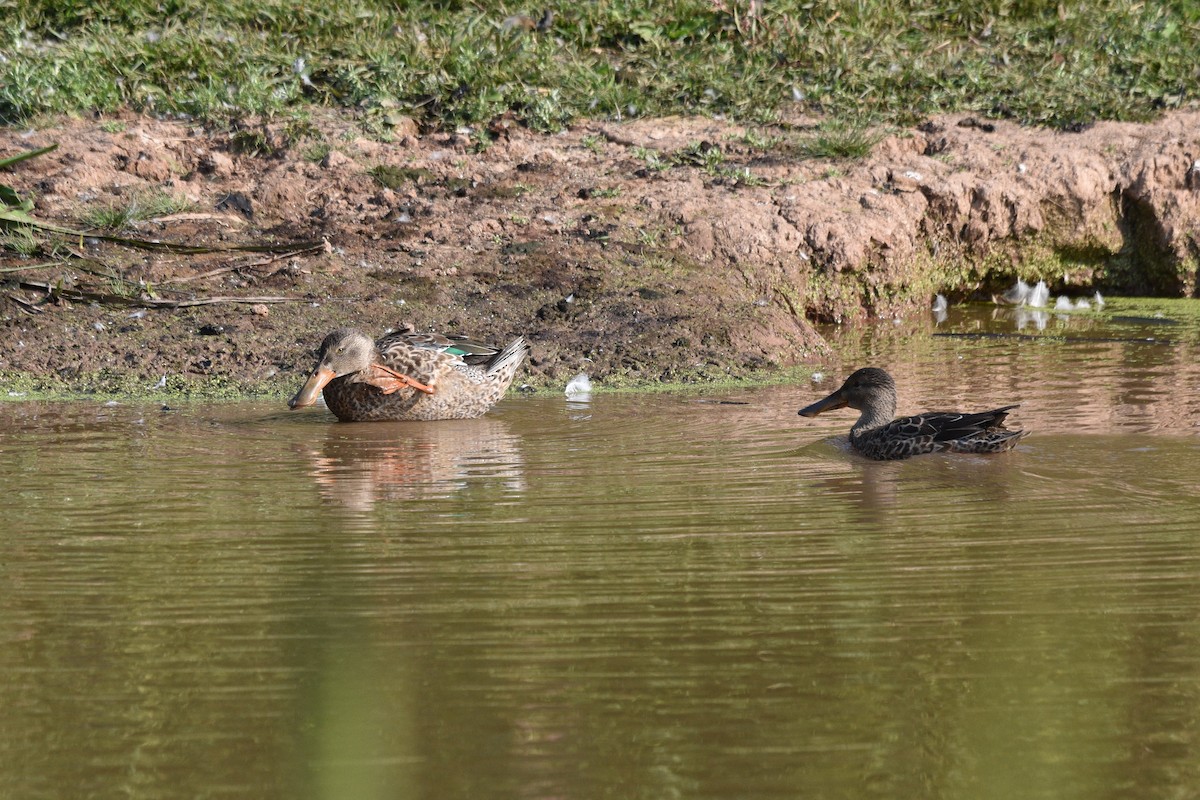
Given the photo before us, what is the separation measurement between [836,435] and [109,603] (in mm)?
4357

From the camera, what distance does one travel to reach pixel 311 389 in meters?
8.64

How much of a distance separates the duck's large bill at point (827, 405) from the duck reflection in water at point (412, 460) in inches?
59.1

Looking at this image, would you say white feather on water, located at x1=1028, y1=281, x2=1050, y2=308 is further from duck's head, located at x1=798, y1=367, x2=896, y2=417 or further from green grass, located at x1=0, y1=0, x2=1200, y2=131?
duck's head, located at x1=798, y1=367, x2=896, y2=417

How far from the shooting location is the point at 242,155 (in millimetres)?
11820

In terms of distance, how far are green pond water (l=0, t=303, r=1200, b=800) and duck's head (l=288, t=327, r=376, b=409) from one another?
811mm

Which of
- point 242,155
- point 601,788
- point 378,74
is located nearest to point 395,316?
point 242,155

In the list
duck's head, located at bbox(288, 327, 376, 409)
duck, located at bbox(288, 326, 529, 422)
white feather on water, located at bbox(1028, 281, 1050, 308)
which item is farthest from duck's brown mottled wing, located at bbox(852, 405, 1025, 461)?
white feather on water, located at bbox(1028, 281, 1050, 308)

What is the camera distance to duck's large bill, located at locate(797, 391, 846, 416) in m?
8.32

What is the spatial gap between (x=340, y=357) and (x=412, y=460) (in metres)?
1.32

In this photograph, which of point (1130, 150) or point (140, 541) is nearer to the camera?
point (140, 541)

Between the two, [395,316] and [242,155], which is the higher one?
[242,155]

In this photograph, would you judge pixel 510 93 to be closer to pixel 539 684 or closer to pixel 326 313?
pixel 326 313

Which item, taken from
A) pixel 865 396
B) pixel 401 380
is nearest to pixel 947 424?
pixel 865 396

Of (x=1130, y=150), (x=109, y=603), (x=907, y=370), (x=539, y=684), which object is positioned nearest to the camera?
(x=539, y=684)
